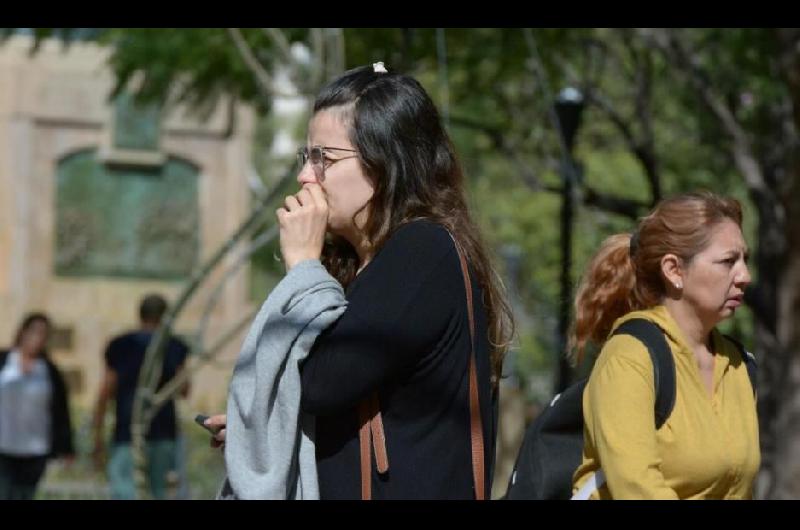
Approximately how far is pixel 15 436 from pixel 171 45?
3211 millimetres

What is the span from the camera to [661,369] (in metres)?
3.73

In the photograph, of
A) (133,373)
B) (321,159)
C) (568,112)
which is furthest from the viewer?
(568,112)

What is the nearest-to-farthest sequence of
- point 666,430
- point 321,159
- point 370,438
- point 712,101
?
point 370,438 → point 321,159 → point 666,430 → point 712,101

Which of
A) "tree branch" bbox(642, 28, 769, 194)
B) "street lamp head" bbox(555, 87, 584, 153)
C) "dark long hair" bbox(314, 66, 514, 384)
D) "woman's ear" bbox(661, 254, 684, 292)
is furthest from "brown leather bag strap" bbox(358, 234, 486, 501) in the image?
"tree branch" bbox(642, 28, 769, 194)

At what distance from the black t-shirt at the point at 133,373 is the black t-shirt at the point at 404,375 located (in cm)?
940

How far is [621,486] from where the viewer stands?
3559mm

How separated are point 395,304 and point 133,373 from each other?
9759 millimetres

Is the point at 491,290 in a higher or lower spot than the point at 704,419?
higher

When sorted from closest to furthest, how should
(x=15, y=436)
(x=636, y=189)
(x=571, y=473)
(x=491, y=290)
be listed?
(x=491, y=290)
(x=571, y=473)
(x=15, y=436)
(x=636, y=189)

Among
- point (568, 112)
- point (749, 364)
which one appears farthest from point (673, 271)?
point (568, 112)

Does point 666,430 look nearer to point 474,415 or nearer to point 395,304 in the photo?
point 474,415
